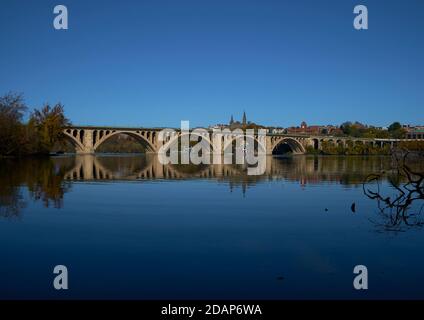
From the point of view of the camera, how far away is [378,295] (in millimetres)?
7922

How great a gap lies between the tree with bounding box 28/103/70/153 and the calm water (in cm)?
5996

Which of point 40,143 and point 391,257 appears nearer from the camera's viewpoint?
point 391,257

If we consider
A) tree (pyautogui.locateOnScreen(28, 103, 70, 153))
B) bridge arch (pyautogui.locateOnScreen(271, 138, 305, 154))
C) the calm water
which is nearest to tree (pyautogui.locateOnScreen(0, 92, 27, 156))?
tree (pyautogui.locateOnScreen(28, 103, 70, 153))

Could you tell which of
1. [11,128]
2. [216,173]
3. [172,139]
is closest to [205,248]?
[216,173]

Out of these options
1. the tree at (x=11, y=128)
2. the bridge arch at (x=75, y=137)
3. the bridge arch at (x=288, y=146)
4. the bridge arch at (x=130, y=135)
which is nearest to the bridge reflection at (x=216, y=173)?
the tree at (x=11, y=128)

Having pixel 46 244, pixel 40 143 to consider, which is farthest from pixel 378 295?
pixel 40 143

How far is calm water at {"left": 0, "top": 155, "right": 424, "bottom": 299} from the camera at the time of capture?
8156mm

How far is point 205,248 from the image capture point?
11031mm

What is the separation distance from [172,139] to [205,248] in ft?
314

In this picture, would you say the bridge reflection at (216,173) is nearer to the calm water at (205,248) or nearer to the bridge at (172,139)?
the calm water at (205,248)

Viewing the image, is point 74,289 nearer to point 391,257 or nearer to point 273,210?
point 391,257

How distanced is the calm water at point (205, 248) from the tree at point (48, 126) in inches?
2361
